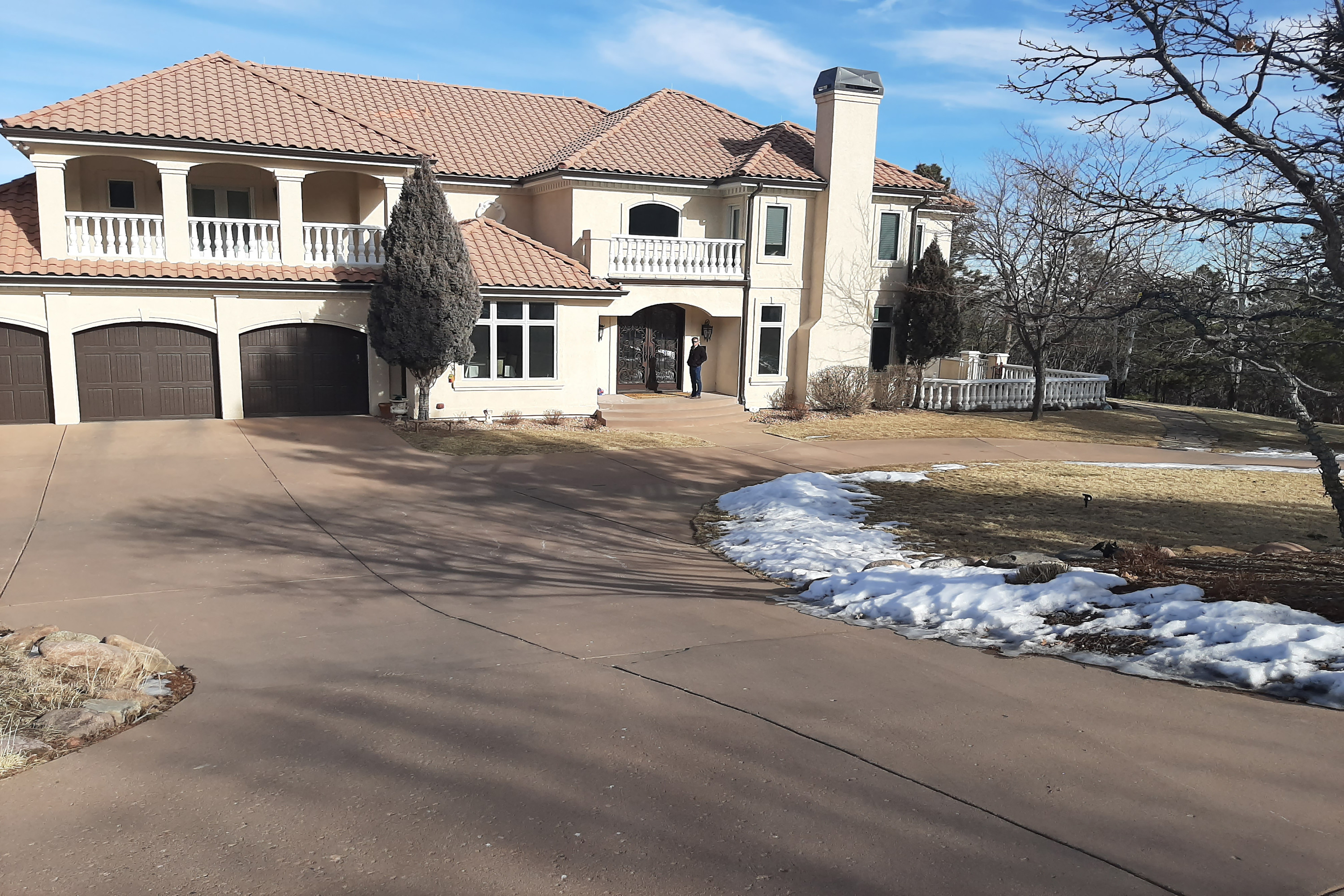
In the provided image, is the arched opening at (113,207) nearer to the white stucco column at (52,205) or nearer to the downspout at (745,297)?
the white stucco column at (52,205)

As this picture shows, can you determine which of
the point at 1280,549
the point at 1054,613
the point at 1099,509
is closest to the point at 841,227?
the point at 1099,509

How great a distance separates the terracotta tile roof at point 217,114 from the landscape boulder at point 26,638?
606 inches

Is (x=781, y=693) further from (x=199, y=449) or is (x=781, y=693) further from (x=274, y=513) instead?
(x=199, y=449)

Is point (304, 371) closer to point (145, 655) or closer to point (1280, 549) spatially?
point (145, 655)

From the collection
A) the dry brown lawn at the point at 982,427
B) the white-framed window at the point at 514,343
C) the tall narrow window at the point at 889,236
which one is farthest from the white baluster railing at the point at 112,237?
the tall narrow window at the point at 889,236

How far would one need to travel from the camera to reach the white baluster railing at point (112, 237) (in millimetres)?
19812

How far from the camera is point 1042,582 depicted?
29.3 feet

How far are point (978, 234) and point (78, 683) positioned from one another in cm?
2601

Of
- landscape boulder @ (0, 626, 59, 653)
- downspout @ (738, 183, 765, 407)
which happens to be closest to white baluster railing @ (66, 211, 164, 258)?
downspout @ (738, 183, 765, 407)

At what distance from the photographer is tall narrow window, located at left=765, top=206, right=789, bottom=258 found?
25.7 metres

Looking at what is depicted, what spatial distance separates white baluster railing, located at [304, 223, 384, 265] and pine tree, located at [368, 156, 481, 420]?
5.92 ft

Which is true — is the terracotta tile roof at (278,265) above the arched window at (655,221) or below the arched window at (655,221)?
below

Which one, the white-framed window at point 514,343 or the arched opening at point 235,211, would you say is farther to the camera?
the white-framed window at point 514,343

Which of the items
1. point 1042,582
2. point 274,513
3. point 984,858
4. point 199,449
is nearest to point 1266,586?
point 1042,582
